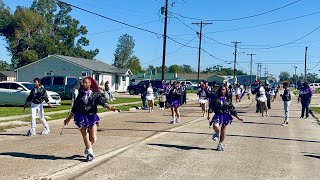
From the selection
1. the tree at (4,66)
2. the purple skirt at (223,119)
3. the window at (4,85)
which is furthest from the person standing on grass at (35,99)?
the tree at (4,66)

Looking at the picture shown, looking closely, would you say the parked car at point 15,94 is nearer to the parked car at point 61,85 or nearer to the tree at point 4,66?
the parked car at point 61,85

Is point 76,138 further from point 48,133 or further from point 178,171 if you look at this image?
point 178,171

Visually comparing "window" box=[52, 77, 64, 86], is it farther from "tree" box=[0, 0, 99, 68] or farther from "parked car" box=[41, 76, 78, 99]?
"tree" box=[0, 0, 99, 68]

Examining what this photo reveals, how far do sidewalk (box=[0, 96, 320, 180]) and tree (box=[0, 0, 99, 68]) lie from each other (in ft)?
194

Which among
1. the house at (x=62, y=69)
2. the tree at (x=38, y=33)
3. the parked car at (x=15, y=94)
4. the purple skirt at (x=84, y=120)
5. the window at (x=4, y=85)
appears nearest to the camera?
the purple skirt at (x=84, y=120)

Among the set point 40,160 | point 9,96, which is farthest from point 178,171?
point 9,96

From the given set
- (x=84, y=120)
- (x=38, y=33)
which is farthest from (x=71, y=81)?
(x=38, y=33)

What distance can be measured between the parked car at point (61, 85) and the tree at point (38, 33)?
1571 inches

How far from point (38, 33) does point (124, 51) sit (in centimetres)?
4696

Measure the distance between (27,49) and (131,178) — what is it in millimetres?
68255

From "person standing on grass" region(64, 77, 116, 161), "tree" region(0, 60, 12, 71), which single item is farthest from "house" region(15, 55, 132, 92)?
"tree" region(0, 60, 12, 71)

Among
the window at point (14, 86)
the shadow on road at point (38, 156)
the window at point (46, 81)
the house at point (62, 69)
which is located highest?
the house at point (62, 69)

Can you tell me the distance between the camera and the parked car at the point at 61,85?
3159 cm

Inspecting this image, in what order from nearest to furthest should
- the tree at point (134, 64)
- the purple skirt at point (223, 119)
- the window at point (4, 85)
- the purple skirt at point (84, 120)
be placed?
the purple skirt at point (84, 120)
the purple skirt at point (223, 119)
the window at point (4, 85)
the tree at point (134, 64)
